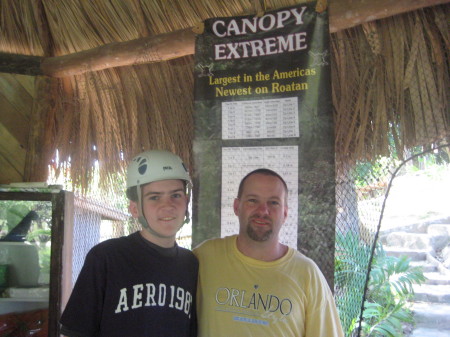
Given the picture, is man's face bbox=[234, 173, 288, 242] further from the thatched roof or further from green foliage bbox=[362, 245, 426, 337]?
green foliage bbox=[362, 245, 426, 337]

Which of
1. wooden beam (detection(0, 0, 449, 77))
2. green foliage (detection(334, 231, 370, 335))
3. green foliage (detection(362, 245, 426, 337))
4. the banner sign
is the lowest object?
green foliage (detection(362, 245, 426, 337))

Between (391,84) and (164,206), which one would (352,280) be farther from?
(164,206)

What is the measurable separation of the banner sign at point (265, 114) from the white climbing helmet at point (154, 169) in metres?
0.50

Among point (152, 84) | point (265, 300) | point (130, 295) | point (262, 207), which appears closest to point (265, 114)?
point (262, 207)

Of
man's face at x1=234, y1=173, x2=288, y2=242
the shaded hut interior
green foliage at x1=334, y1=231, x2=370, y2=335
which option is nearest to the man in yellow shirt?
man's face at x1=234, y1=173, x2=288, y2=242

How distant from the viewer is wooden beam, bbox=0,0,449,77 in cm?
201

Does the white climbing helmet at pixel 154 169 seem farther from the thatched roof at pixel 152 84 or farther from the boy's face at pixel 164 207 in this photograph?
the thatched roof at pixel 152 84

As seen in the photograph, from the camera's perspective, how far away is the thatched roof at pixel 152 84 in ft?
6.69

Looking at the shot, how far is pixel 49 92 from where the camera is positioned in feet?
9.93

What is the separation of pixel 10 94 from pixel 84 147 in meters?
0.74

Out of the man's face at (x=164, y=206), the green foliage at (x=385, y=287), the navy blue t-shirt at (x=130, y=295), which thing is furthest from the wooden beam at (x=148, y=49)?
the green foliage at (x=385, y=287)

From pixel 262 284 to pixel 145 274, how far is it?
49cm

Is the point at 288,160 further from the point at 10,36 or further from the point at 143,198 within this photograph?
the point at 10,36

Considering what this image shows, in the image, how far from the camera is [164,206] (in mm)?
1691
